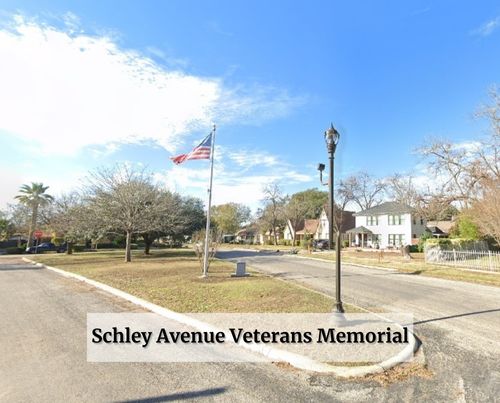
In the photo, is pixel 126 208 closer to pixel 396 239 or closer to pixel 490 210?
pixel 490 210

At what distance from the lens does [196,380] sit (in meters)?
4.52

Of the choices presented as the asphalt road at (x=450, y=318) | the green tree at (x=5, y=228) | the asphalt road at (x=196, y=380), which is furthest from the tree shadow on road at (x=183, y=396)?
the green tree at (x=5, y=228)

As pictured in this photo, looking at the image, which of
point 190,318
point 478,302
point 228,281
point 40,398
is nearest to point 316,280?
point 228,281

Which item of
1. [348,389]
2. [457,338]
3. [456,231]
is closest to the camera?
[348,389]

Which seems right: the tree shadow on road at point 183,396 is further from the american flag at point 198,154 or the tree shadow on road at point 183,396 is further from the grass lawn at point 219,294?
the american flag at point 198,154

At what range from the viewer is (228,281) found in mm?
13328

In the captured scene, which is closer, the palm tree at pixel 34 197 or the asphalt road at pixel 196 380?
the asphalt road at pixel 196 380

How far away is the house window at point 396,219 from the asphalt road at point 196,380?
141 feet

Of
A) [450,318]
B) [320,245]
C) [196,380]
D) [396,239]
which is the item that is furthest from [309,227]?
[196,380]

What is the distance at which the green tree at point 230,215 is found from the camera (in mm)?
84312

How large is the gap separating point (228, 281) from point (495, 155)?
2531 cm

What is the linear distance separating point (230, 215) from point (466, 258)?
6914 centimetres

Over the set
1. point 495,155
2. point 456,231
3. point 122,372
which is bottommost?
point 122,372

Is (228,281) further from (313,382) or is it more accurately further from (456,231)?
(456,231)
